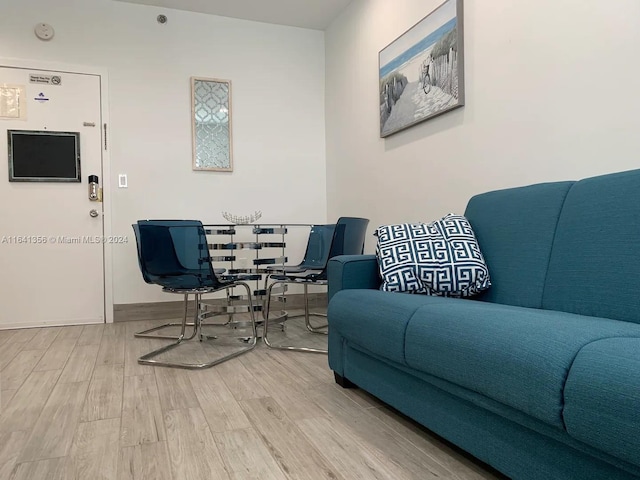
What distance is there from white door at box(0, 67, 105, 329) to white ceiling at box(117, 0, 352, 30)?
3.45ft

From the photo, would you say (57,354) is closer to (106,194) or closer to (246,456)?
(106,194)

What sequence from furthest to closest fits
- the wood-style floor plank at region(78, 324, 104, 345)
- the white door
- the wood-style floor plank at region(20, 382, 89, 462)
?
the white door < the wood-style floor plank at region(78, 324, 104, 345) < the wood-style floor plank at region(20, 382, 89, 462)

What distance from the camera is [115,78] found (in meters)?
4.02

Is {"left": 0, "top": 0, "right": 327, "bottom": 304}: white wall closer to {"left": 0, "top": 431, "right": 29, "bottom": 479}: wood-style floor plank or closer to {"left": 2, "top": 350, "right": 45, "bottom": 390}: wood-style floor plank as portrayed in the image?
{"left": 2, "top": 350, "right": 45, "bottom": 390}: wood-style floor plank

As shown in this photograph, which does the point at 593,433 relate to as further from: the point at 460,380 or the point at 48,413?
the point at 48,413

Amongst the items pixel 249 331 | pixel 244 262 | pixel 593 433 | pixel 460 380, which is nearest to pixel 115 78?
pixel 244 262

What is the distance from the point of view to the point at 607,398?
0.88 meters

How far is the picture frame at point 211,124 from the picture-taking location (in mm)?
4253

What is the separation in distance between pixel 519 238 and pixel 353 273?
71 centimetres

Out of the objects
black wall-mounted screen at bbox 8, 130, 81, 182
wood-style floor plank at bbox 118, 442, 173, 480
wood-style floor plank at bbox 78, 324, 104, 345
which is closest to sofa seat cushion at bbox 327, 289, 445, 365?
wood-style floor plank at bbox 118, 442, 173, 480

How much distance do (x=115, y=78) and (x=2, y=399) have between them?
2879mm

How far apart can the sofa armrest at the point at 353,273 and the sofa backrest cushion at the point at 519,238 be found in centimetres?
47

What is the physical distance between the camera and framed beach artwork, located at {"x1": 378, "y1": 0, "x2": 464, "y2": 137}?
2732 mm

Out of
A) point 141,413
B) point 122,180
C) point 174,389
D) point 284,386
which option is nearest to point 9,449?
point 141,413
